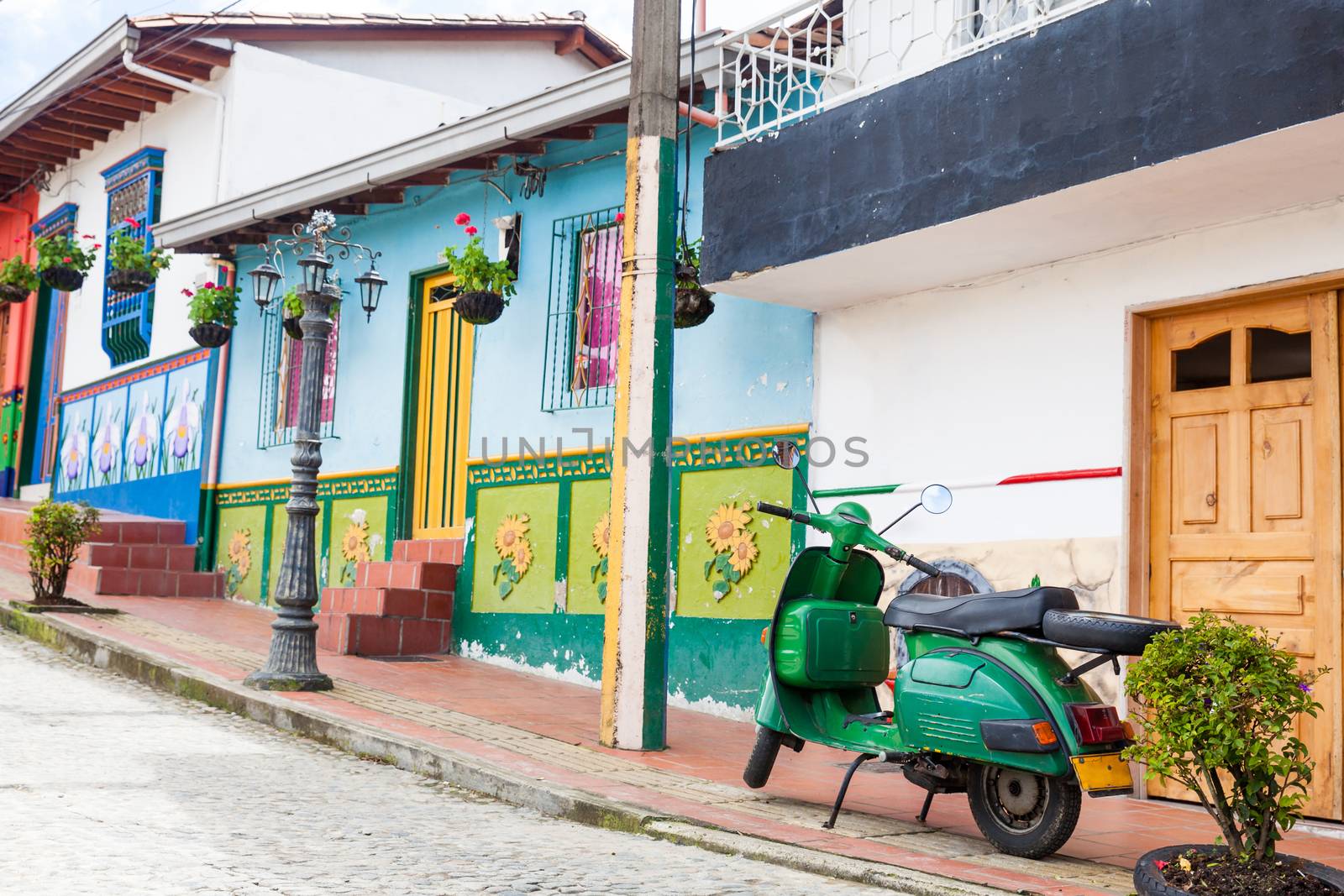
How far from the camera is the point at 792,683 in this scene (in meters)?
5.98

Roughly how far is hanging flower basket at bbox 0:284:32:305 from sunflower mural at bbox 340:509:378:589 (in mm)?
7660

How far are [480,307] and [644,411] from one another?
374cm

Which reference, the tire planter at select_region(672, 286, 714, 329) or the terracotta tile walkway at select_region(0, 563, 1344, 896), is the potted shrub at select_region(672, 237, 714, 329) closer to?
the tire planter at select_region(672, 286, 714, 329)

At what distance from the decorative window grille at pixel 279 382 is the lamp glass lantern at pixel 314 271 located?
15.2 feet

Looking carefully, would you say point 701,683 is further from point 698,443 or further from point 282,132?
point 282,132

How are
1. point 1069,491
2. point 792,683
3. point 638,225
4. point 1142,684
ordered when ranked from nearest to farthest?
1. point 1142,684
2. point 792,683
3. point 1069,491
4. point 638,225

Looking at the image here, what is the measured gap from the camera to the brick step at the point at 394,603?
435 inches

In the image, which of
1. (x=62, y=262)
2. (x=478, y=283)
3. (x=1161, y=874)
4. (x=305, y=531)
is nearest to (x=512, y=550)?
(x=478, y=283)

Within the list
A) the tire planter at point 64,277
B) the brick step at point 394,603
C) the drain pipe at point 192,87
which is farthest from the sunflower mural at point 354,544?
the tire planter at point 64,277

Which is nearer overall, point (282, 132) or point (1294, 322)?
point (1294, 322)

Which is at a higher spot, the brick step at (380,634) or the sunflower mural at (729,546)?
the sunflower mural at (729,546)

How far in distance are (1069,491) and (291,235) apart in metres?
9.38

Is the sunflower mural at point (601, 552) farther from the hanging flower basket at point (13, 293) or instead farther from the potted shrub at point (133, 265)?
the hanging flower basket at point (13, 293)

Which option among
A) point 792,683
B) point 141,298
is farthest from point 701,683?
point 141,298
